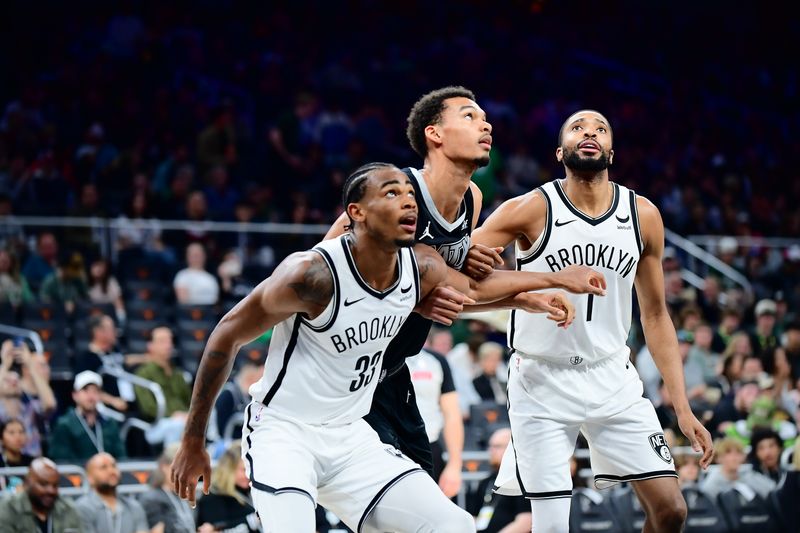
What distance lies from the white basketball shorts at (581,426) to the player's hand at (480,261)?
2.23 feet

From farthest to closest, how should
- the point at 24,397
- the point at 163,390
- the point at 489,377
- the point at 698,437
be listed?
the point at 489,377 → the point at 163,390 → the point at 24,397 → the point at 698,437

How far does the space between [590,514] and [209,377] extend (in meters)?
5.29

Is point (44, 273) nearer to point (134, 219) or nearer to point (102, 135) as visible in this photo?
point (134, 219)

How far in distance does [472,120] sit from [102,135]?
9642mm

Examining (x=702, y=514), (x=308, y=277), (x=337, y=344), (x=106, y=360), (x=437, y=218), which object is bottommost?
(x=702, y=514)

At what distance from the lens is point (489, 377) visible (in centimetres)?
1203

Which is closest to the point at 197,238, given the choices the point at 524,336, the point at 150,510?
the point at 150,510

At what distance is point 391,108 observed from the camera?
18047mm

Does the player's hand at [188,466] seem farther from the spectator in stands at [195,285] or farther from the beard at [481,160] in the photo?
the spectator in stands at [195,285]

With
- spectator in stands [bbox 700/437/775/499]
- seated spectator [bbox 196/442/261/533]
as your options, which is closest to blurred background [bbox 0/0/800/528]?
spectator in stands [bbox 700/437/775/499]

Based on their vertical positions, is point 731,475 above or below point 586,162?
below

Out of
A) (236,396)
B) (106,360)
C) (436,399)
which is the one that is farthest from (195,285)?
(436,399)

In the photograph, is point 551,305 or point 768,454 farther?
point 768,454

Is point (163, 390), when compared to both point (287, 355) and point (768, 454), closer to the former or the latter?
point (768, 454)
